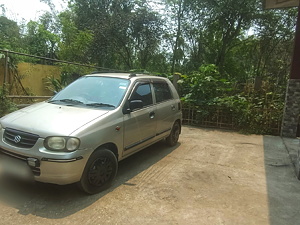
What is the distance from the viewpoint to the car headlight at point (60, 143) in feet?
9.67

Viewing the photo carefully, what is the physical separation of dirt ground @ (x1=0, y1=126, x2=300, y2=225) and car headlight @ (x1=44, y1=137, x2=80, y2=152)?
732 mm

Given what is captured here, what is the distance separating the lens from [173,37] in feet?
52.7

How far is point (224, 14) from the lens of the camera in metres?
13.9

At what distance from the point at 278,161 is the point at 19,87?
23.5 feet

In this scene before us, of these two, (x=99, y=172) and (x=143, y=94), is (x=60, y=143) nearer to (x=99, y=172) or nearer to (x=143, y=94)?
(x=99, y=172)

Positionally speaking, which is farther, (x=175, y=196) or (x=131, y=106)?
(x=131, y=106)

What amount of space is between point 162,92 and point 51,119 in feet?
8.70

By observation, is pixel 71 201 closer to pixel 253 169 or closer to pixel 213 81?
pixel 253 169

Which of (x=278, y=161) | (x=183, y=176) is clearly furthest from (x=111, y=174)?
(x=278, y=161)

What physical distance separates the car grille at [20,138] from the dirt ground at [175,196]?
70 cm

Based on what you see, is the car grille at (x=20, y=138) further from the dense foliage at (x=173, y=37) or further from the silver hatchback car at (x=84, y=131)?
the dense foliage at (x=173, y=37)

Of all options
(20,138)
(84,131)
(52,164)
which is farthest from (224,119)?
(20,138)

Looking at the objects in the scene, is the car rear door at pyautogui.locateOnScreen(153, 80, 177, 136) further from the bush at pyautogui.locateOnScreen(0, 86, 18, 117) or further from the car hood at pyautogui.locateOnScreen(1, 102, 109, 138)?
the bush at pyautogui.locateOnScreen(0, 86, 18, 117)

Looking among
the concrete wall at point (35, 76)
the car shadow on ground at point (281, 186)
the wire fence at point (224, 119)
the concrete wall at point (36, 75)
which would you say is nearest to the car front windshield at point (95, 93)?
the car shadow on ground at point (281, 186)
